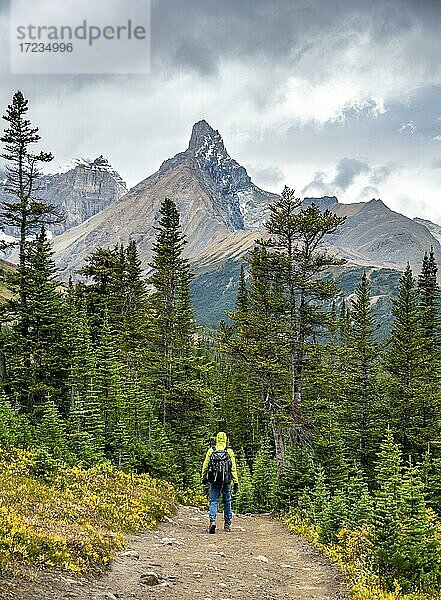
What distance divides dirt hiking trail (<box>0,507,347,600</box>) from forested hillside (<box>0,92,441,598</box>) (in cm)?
193

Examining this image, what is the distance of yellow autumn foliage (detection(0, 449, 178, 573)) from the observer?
873 cm

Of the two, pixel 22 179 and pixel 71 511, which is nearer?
pixel 71 511

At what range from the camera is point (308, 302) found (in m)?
28.1

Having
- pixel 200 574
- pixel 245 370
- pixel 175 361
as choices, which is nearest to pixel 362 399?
pixel 245 370

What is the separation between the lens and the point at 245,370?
101ft

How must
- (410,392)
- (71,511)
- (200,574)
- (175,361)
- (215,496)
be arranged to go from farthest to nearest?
1. (410,392)
2. (175,361)
3. (215,496)
4. (71,511)
5. (200,574)

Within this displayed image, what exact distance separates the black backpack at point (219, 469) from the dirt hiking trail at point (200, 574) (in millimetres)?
1374

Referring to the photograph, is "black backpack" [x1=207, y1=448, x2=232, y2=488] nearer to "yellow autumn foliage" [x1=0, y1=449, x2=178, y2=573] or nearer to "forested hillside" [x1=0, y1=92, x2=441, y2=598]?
"yellow autumn foliage" [x1=0, y1=449, x2=178, y2=573]

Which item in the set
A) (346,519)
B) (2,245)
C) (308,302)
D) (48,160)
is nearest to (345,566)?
(346,519)

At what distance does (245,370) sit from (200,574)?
2095 centimetres

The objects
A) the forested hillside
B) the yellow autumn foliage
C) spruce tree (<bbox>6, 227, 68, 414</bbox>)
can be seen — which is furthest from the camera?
spruce tree (<bbox>6, 227, 68, 414</bbox>)

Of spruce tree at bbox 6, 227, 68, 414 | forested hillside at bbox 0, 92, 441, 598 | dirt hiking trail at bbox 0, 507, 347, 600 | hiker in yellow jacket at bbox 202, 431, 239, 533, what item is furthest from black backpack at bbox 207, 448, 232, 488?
spruce tree at bbox 6, 227, 68, 414

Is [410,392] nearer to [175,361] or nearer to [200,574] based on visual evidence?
[175,361]

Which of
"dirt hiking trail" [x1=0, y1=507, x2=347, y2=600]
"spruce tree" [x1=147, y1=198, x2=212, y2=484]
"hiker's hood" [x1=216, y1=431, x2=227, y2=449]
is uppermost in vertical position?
"spruce tree" [x1=147, y1=198, x2=212, y2=484]
